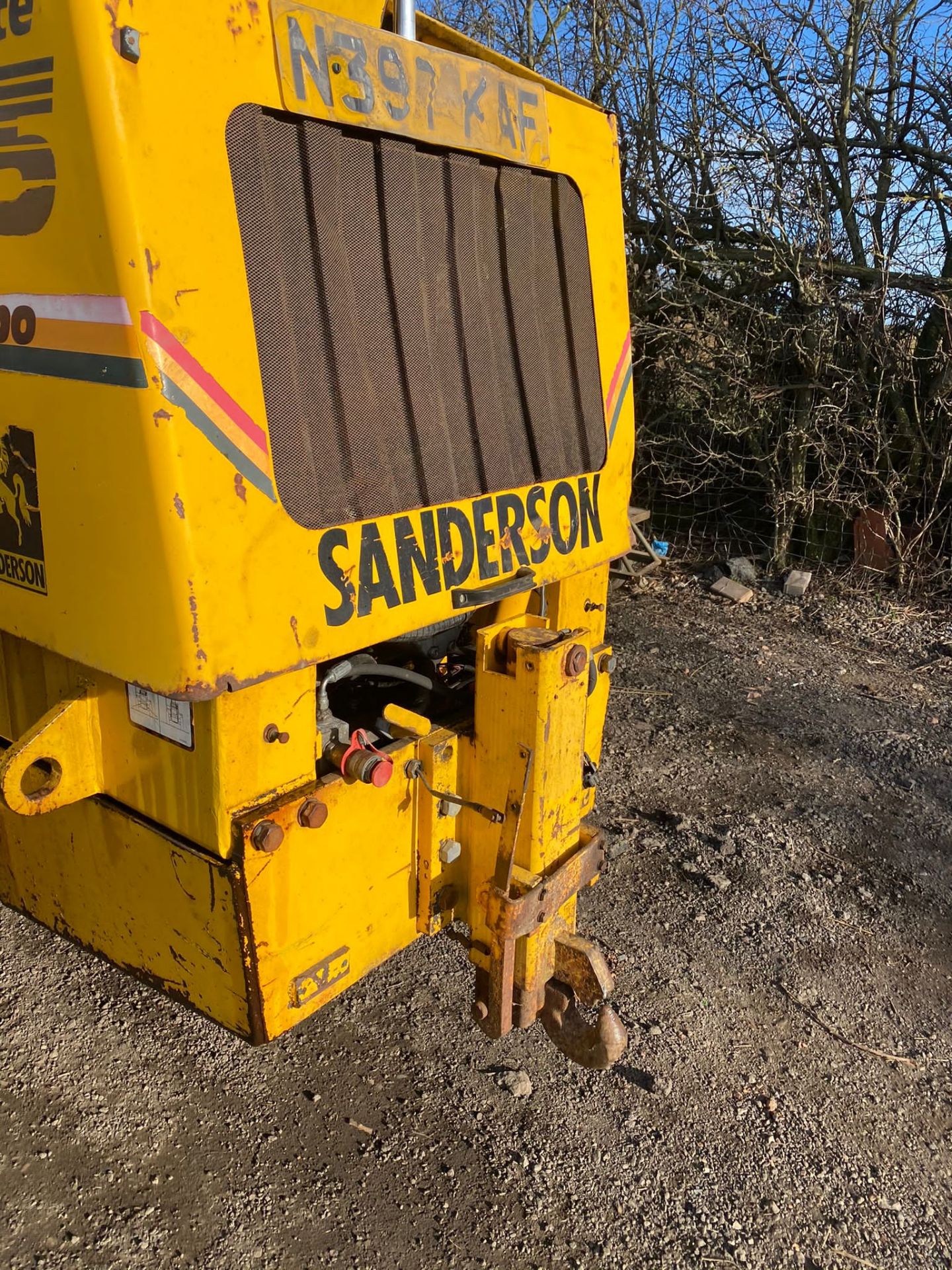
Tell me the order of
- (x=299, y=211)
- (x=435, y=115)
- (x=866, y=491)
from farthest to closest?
(x=866, y=491) → (x=435, y=115) → (x=299, y=211)

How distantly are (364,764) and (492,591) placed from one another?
0.51 m

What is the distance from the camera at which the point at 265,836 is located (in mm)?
1840

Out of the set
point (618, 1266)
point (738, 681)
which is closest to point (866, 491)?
point (738, 681)

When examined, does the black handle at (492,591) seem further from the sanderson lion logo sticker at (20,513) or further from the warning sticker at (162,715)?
the sanderson lion logo sticker at (20,513)

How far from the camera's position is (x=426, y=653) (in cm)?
248

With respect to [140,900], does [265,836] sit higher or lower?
higher

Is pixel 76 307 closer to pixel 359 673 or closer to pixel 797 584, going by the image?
pixel 359 673

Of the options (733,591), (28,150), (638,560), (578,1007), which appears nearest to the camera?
(28,150)

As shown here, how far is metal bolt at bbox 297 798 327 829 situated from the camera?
1.93m

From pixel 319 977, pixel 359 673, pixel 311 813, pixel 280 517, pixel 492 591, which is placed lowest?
pixel 319 977

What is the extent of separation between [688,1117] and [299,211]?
2.49 m

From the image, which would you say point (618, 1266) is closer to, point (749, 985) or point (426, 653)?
point (749, 985)

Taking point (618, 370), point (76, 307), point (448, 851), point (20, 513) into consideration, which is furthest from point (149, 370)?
point (618, 370)

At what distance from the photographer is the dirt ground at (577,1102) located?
88.0 inches
